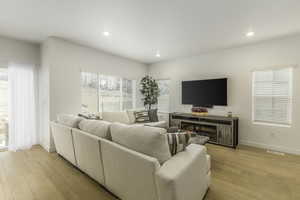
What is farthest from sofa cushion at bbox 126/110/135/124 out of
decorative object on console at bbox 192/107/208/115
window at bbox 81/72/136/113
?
decorative object on console at bbox 192/107/208/115

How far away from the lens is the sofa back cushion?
155 inches

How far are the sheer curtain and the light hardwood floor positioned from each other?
0.42m

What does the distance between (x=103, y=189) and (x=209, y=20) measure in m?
3.22

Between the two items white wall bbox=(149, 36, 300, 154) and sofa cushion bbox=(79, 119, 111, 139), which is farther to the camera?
white wall bbox=(149, 36, 300, 154)

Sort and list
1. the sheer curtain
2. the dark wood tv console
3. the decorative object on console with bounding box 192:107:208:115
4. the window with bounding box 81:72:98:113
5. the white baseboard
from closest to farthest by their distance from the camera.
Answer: the white baseboard, the sheer curtain, the dark wood tv console, the window with bounding box 81:72:98:113, the decorative object on console with bounding box 192:107:208:115

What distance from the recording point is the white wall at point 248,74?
10.6 ft

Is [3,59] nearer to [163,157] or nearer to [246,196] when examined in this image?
[163,157]

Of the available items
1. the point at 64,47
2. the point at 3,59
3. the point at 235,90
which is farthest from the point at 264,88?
the point at 3,59

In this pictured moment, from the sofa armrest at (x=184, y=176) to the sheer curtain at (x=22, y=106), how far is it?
12.7 feet

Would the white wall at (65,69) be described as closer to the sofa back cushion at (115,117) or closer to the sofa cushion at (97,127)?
the sofa back cushion at (115,117)

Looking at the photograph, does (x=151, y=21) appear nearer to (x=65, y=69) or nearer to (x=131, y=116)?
(x=65, y=69)

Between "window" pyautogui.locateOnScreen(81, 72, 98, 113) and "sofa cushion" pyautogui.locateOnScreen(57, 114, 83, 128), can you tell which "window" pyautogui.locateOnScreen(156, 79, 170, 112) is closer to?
"window" pyautogui.locateOnScreen(81, 72, 98, 113)

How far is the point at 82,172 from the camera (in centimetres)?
245

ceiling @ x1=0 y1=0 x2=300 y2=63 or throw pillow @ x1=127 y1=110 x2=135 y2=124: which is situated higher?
ceiling @ x1=0 y1=0 x2=300 y2=63
